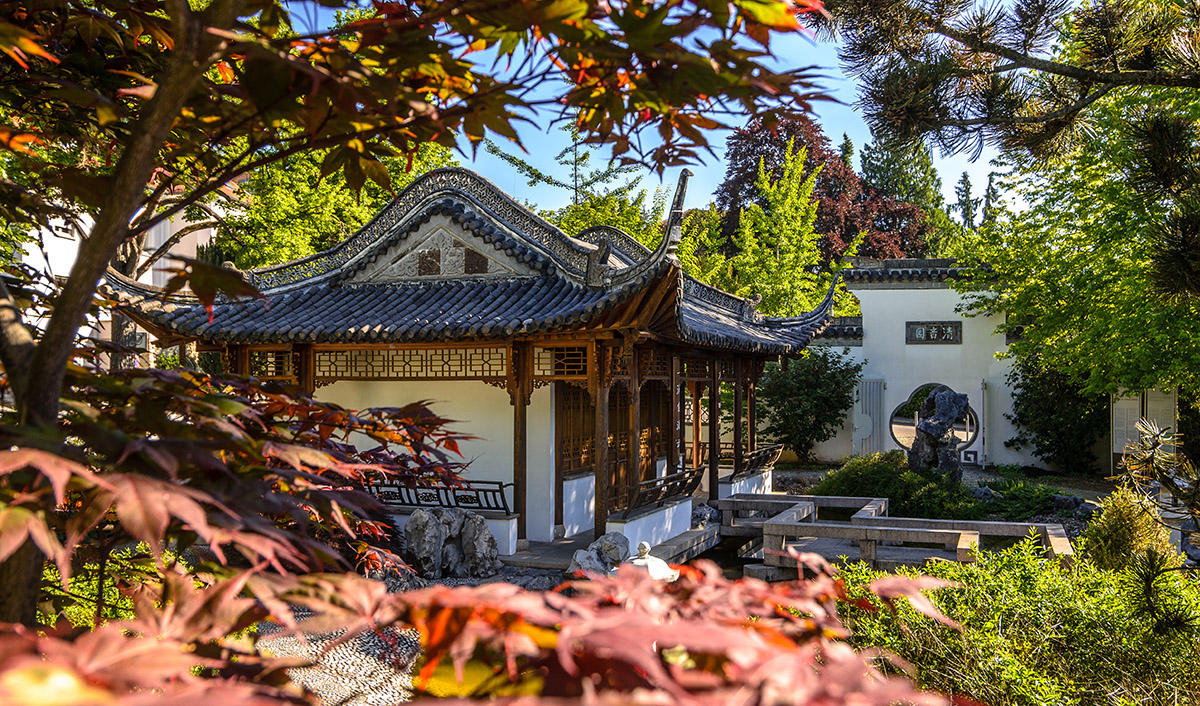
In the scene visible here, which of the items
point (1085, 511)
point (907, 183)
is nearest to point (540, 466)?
point (1085, 511)

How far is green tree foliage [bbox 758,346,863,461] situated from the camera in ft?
64.0

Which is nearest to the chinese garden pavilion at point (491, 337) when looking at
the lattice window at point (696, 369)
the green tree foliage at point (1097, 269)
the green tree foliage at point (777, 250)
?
the lattice window at point (696, 369)

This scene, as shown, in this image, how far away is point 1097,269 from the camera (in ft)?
40.9

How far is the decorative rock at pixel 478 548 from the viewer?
8.11 meters

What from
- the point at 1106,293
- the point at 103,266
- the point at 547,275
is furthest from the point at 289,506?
the point at 1106,293

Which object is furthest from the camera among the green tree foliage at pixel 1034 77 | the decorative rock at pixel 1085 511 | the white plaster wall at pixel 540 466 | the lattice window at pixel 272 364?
the decorative rock at pixel 1085 511

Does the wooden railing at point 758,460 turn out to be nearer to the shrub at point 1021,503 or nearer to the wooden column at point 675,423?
the wooden column at point 675,423

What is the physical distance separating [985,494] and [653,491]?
6.31 metres

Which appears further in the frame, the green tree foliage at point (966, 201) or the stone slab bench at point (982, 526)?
the green tree foliage at point (966, 201)

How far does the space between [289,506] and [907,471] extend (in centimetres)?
1206

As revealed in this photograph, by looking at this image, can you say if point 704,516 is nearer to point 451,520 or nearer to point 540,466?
point 540,466

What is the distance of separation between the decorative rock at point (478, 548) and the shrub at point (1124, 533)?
17.8ft

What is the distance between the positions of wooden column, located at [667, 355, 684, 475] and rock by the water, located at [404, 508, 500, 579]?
10.7 ft

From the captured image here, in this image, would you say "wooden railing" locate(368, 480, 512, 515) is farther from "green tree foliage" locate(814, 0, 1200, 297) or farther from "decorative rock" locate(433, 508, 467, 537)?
"green tree foliage" locate(814, 0, 1200, 297)
